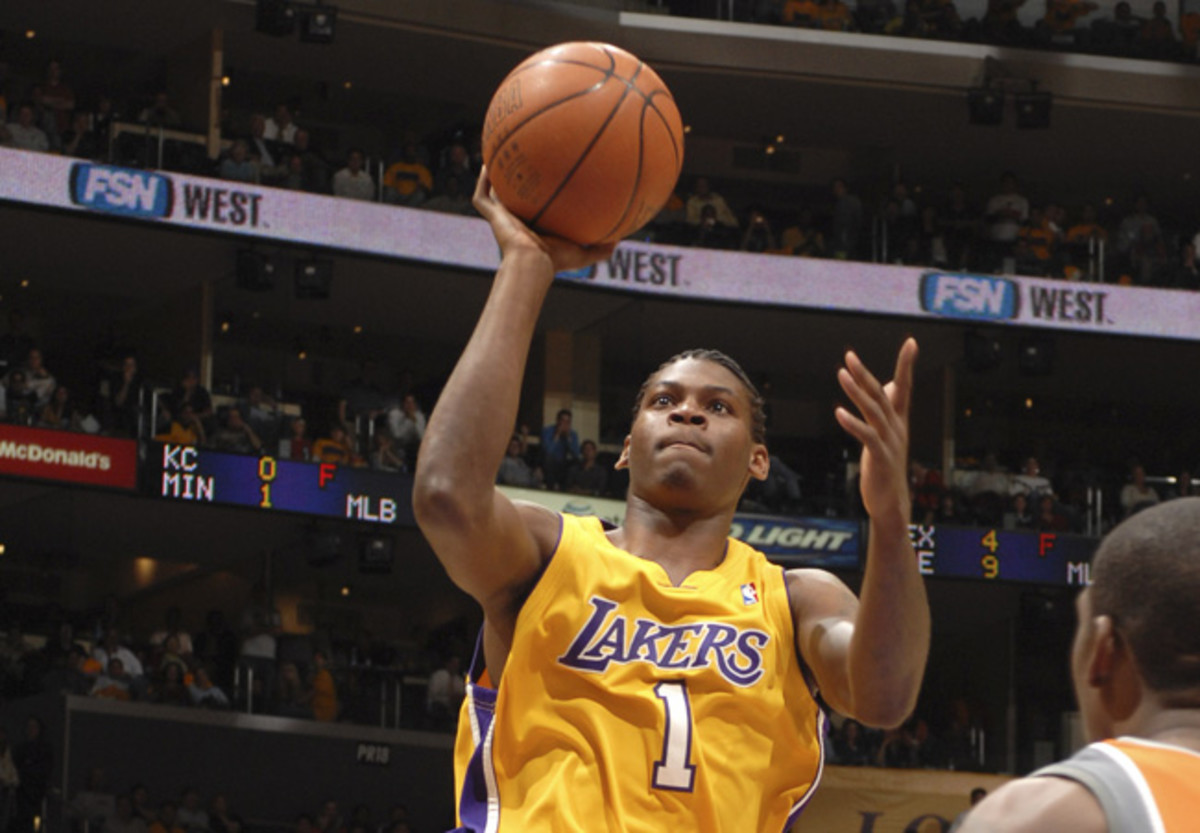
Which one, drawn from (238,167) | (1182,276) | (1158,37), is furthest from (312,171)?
(1158,37)

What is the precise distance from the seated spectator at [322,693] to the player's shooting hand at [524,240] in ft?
56.2

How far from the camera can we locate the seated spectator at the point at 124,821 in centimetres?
1798

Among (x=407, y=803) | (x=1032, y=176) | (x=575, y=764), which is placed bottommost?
(x=407, y=803)

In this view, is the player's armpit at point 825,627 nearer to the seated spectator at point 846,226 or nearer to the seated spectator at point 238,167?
the seated spectator at point 238,167

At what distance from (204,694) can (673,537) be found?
646 inches

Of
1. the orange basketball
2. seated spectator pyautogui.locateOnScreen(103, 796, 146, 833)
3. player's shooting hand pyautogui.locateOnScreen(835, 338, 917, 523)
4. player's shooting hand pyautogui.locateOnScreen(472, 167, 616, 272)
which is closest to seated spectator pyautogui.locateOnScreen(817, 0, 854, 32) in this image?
seated spectator pyautogui.locateOnScreen(103, 796, 146, 833)

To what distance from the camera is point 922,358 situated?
2795 centimetres

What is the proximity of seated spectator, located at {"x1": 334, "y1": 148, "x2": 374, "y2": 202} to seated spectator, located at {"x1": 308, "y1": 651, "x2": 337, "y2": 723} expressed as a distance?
19.1 feet

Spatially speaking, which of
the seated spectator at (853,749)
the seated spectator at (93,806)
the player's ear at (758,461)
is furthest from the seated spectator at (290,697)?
the player's ear at (758,461)

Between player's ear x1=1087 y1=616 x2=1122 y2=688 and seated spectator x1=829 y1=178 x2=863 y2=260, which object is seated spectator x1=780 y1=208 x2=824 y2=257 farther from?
player's ear x1=1087 y1=616 x2=1122 y2=688

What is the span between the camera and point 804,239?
26.3 meters

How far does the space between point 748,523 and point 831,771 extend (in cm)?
341

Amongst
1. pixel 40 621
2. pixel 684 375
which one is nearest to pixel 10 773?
pixel 40 621

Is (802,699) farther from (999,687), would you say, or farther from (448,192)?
(999,687)
